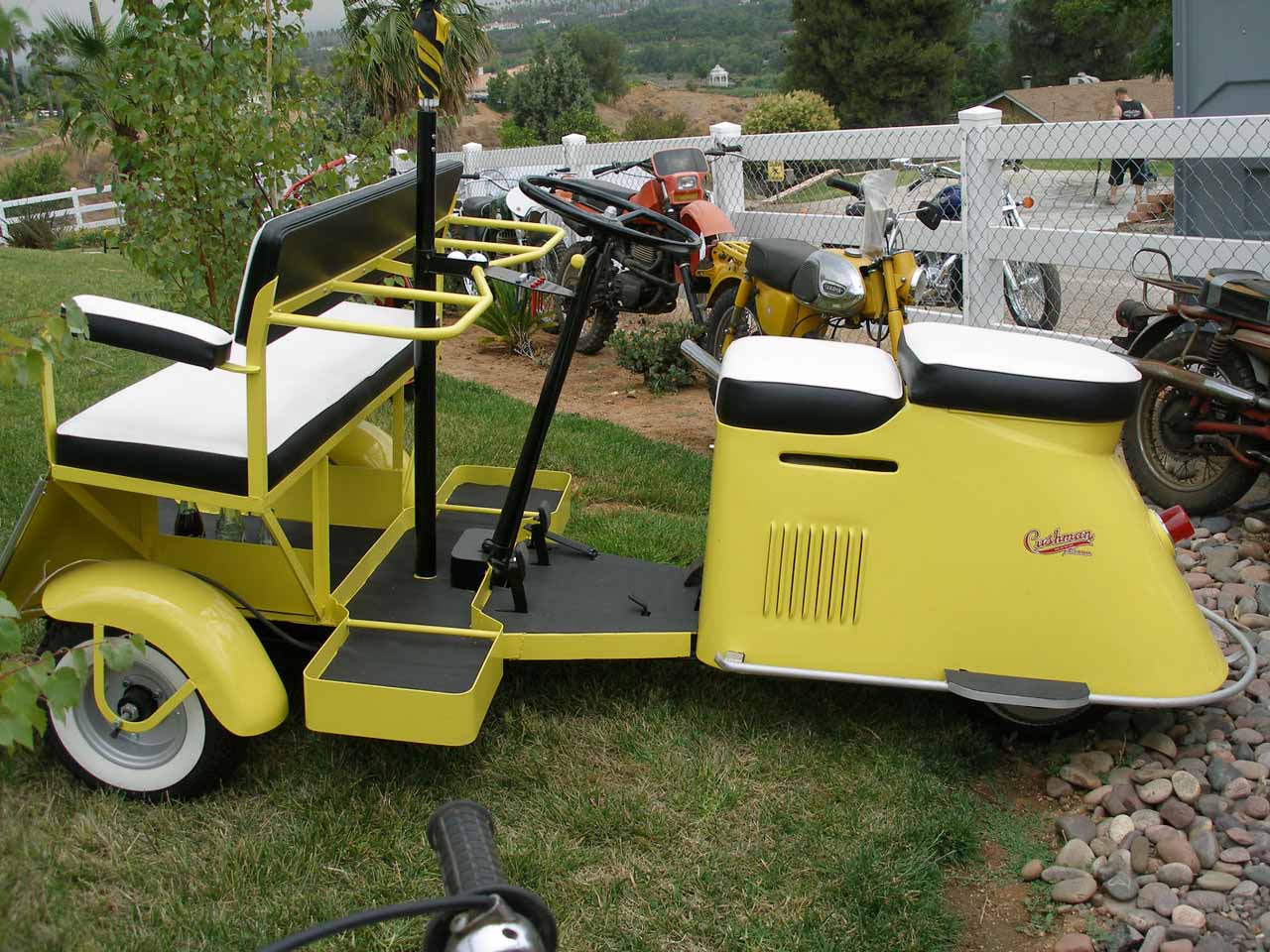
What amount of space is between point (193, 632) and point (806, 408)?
5.18 feet

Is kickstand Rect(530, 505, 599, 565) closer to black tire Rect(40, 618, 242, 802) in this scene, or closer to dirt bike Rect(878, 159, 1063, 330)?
black tire Rect(40, 618, 242, 802)

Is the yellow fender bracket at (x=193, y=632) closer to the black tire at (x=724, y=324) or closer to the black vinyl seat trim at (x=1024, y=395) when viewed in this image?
the black vinyl seat trim at (x=1024, y=395)

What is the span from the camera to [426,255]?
119 inches

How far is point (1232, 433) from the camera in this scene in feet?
14.5

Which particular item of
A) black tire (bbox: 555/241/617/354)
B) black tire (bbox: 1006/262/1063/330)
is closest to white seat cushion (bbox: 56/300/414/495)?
black tire (bbox: 555/241/617/354)

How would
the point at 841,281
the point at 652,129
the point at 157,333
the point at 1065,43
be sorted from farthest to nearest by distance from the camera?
the point at 1065,43 < the point at 652,129 < the point at 841,281 < the point at 157,333

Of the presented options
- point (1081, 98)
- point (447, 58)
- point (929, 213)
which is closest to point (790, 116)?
point (447, 58)

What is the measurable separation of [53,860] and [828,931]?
168cm

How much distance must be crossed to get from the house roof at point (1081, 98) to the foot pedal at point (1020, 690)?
49.4 meters

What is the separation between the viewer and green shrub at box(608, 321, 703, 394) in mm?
7329

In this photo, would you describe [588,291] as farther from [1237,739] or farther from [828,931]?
[1237,739]

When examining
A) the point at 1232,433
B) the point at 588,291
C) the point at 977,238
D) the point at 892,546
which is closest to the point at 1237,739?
the point at 892,546

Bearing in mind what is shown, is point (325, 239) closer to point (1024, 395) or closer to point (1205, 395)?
point (1024, 395)

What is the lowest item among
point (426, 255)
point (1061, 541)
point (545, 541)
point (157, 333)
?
point (545, 541)
